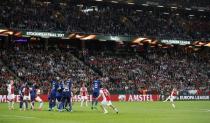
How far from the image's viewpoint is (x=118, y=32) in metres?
70.3

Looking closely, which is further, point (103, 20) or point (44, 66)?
point (103, 20)

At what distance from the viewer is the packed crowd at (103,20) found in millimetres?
63281

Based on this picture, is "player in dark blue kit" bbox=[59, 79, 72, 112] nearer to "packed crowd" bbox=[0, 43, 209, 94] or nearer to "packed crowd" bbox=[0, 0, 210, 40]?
"packed crowd" bbox=[0, 43, 209, 94]

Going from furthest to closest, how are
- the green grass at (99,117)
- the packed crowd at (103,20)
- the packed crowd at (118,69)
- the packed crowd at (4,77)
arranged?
the packed crowd at (103,20) → the packed crowd at (118,69) → the packed crowd at (4,77) → the green grass at (99,117)

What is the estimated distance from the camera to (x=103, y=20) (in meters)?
70.6

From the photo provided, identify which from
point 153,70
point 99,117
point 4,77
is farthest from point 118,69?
point 99,117

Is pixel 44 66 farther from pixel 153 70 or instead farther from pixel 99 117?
pixel 99 117

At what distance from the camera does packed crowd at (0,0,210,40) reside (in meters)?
63.3

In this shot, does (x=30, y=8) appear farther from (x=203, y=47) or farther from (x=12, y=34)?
(x=203, y=47)

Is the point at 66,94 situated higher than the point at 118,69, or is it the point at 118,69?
the point at 66,94

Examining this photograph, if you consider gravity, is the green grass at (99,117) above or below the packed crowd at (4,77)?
above

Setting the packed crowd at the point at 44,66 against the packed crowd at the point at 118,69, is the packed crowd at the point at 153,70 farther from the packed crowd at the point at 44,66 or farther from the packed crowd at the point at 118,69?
the packed crowd at the point at 44,66

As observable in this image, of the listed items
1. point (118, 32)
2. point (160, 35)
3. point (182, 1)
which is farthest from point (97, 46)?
point (182, 1)

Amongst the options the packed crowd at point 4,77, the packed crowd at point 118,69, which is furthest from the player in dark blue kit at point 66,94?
the packed crowd at point 118,69
